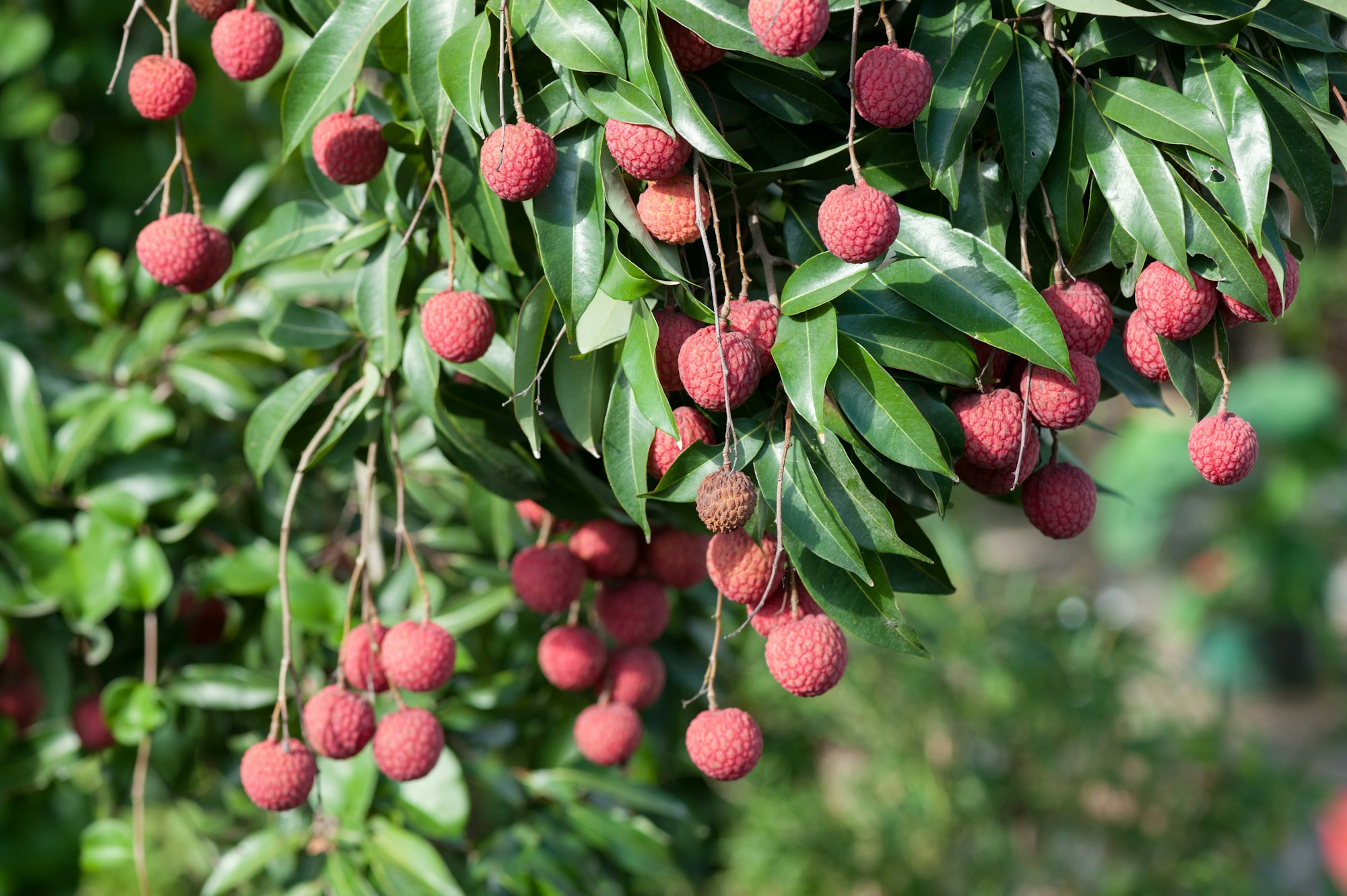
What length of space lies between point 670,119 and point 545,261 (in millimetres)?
99

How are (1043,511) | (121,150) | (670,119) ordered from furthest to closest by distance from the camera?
1. (121,150)
2. (1043,511)
3. (670,119)

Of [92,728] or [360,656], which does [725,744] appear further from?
[92,728]

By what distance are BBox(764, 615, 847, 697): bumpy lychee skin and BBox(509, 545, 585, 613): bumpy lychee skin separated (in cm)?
26

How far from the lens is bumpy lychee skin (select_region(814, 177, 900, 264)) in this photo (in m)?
0.56

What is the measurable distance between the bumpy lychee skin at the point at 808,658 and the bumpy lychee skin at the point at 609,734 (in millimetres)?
337

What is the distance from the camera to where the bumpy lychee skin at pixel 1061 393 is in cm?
62

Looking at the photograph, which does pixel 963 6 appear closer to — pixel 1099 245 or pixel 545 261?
pixel 1099 245

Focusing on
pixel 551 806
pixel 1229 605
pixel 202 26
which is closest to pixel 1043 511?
pixel 551 806

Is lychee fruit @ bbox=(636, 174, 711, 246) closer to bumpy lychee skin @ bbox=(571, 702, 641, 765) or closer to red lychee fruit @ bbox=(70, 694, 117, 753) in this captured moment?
bumpy lychee skin @ bbox=(571, 702, 641, 765)

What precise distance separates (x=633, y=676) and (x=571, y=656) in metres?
0.07

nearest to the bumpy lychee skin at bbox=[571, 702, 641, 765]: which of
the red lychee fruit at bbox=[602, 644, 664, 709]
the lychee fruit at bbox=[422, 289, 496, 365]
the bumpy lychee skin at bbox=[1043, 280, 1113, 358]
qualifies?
the red lychee fruit at bbox=[602, 644, 664, 709]

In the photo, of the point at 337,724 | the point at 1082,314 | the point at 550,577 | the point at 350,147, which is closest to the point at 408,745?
the point at 337,724

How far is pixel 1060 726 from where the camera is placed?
2270 mm

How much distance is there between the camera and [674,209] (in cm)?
61
